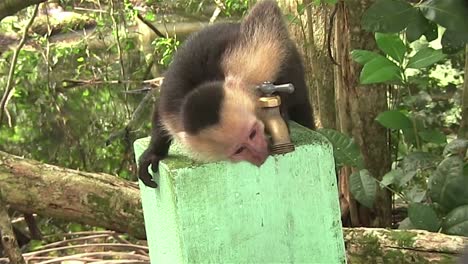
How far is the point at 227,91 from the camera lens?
1.39 m

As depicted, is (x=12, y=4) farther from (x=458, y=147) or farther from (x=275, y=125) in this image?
(x=458, y=147)

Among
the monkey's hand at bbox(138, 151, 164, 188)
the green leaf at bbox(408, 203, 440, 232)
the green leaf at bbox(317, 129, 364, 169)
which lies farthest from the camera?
the green leaf at bbox(317, 129, 364, 169)

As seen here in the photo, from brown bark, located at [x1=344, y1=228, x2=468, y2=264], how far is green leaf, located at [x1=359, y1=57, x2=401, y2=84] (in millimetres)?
479

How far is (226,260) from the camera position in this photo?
1251mm

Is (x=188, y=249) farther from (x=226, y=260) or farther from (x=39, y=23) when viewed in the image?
(x=39, y=23)

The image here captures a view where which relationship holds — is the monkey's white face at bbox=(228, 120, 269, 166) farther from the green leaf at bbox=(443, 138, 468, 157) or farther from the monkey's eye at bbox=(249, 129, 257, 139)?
the green leaf at bbox=(443, 138, 468, 157)

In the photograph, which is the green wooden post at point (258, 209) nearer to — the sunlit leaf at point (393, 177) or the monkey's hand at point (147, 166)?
the monkey's hand at point (147, 166)

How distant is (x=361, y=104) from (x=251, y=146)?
4.82ft

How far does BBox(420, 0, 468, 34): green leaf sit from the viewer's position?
5.92 ft

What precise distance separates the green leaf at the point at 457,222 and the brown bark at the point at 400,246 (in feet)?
0.66

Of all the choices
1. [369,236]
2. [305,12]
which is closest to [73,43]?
[305,12]

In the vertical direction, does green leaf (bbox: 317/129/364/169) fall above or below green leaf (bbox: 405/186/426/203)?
above

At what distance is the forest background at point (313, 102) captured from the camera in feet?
7.25

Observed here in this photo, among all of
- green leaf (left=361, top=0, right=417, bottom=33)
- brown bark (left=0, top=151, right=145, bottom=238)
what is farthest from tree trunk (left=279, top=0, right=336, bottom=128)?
brown bark (left=0, top=151, right=145, bottom=238)
